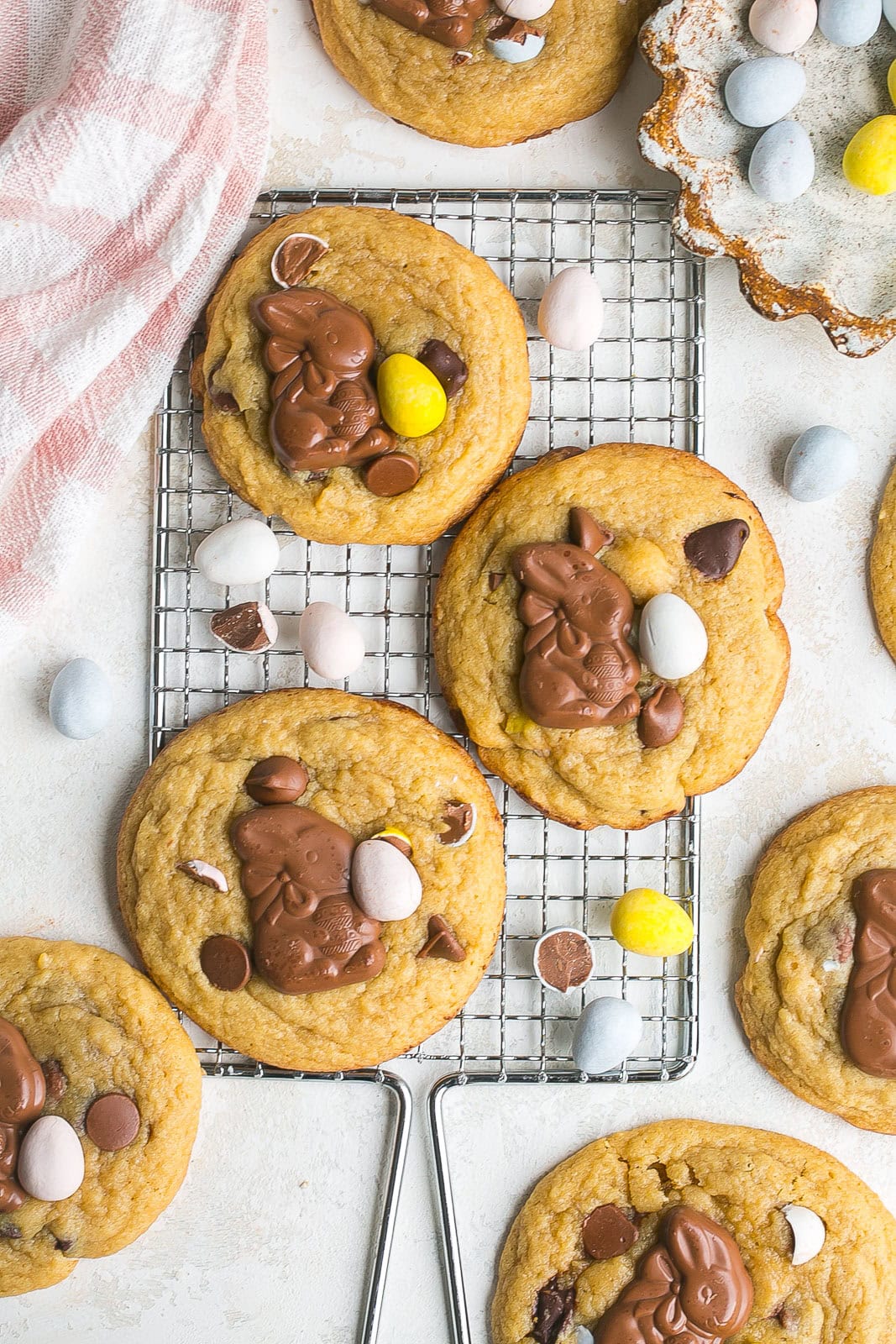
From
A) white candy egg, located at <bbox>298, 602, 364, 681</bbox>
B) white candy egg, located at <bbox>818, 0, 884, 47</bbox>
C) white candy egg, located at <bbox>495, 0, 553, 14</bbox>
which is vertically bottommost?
white candy egg, located at <bbox>298, 602, 364, 681</bbox>

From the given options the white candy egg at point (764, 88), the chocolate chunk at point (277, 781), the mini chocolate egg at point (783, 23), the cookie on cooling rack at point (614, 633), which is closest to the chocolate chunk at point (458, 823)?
the cookie on cooling rack at point (614, 633)

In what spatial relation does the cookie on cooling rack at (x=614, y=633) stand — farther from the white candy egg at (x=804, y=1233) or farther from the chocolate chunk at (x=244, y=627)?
the white candy egg at (x=804, y=1233)

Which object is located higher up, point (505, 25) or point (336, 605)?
point (505, 25)

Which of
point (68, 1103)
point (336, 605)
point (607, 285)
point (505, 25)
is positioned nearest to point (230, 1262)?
point (68, 1103)

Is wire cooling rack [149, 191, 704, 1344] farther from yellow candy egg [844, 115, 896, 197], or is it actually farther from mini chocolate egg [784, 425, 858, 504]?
yellow candy egg [844, 115, 896, 197]

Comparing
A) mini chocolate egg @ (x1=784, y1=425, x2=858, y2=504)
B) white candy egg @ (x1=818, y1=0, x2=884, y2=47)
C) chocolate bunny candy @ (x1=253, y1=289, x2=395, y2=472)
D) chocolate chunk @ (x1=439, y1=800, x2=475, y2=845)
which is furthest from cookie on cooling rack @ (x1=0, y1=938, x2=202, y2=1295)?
white candy egg @ (x1=818, y1=0, x2=884, y2=47)

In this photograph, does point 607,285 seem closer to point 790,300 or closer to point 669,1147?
point 790,300
